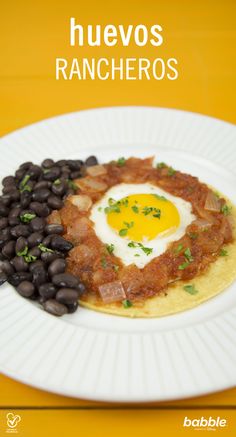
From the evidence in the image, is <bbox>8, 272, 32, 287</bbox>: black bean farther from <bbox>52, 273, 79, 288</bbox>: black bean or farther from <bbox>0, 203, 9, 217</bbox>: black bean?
<bbox>0, 203, 9, 217</bbox>: black bean

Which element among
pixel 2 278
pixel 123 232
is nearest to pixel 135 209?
pixel 123 232

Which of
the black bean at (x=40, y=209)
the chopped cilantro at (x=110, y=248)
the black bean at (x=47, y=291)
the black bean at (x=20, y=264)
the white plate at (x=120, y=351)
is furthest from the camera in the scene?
the black bean at (x=40, y=209)

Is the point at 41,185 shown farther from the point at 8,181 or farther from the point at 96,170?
the point at 96,170

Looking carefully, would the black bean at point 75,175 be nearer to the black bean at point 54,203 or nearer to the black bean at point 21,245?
the black bean at point 54,203

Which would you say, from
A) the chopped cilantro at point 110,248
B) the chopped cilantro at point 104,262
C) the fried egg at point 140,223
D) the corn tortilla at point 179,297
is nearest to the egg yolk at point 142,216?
the fried egg at point 140,223

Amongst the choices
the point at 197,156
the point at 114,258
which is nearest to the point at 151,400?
the point at 114,258

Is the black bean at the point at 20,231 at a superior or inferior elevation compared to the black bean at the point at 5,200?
inferior
